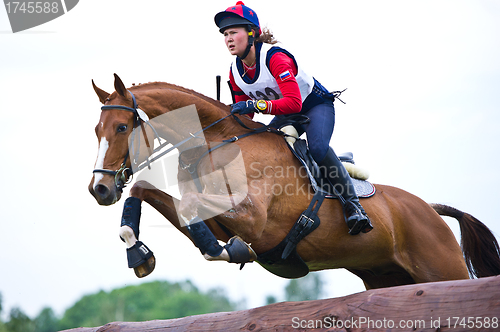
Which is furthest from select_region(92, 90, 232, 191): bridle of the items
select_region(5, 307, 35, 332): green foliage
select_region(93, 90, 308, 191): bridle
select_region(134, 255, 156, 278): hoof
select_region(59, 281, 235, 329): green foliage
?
select_region(59, 281, 235, 329): green foliage

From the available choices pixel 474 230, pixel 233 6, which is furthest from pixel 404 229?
pixel 233 6

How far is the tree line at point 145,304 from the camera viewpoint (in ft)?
145

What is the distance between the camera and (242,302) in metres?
48.1

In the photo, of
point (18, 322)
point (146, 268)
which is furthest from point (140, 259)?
point (18, 322)

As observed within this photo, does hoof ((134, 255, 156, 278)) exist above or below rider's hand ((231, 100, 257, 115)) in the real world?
below

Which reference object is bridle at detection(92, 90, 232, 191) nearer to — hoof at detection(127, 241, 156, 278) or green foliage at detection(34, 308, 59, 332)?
hoof at detection(127, 241, 156, 278)

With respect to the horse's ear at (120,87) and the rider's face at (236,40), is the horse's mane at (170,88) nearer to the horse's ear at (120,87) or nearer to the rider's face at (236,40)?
the horse's ear at (120,87)

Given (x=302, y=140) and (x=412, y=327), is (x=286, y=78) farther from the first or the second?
(x=412, y=327)

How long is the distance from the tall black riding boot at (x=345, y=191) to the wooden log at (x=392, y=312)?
1.33 metres

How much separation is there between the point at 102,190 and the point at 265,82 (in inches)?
64.0

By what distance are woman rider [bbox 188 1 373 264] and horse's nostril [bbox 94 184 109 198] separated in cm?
122

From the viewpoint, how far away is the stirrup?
3.39 meters

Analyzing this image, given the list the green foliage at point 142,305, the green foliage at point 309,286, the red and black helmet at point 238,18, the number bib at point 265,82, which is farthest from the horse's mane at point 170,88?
the green foliage at point 309,286

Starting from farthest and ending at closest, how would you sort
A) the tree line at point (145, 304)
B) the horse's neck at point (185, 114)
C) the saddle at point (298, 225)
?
the tree line at point (145, 304)
the saddle at point (298, 225)
the horse's neck at point (185, 114)
